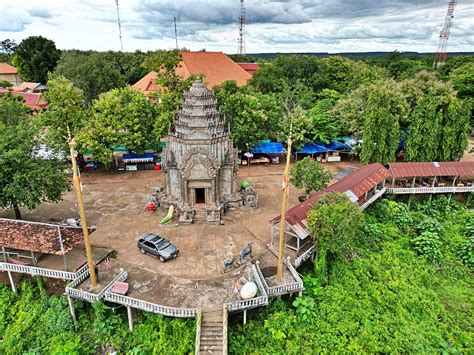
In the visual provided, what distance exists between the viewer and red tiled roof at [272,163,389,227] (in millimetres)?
23469

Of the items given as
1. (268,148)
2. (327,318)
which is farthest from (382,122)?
(327,318)

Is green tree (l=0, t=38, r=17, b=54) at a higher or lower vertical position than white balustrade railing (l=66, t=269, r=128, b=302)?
higher

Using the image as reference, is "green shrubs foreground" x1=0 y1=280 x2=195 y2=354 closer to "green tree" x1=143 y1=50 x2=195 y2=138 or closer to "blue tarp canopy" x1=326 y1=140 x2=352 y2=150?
"green tree" x1=143 y1=50 x2=195 y2=138

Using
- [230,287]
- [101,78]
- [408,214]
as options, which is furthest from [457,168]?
[101,78]

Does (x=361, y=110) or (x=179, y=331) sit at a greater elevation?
(x=361, y=110)

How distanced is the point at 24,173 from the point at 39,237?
5935mm

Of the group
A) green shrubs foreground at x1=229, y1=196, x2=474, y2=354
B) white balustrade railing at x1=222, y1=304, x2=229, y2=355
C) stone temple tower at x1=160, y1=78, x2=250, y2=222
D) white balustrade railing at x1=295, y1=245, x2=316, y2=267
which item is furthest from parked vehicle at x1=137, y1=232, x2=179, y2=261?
white balustrade railing at x1=295, y1=245, x2=316, y2=267

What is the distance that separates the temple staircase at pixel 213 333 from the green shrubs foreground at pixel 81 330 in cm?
103

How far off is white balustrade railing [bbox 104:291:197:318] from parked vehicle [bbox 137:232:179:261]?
431 cm

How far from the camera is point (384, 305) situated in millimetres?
21219

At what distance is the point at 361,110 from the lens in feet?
136

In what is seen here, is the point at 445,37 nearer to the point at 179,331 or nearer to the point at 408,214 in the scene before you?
the point at 408,214

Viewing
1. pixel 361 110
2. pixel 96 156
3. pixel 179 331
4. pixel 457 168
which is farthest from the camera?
pixel 361 110

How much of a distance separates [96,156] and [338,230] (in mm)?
27519
